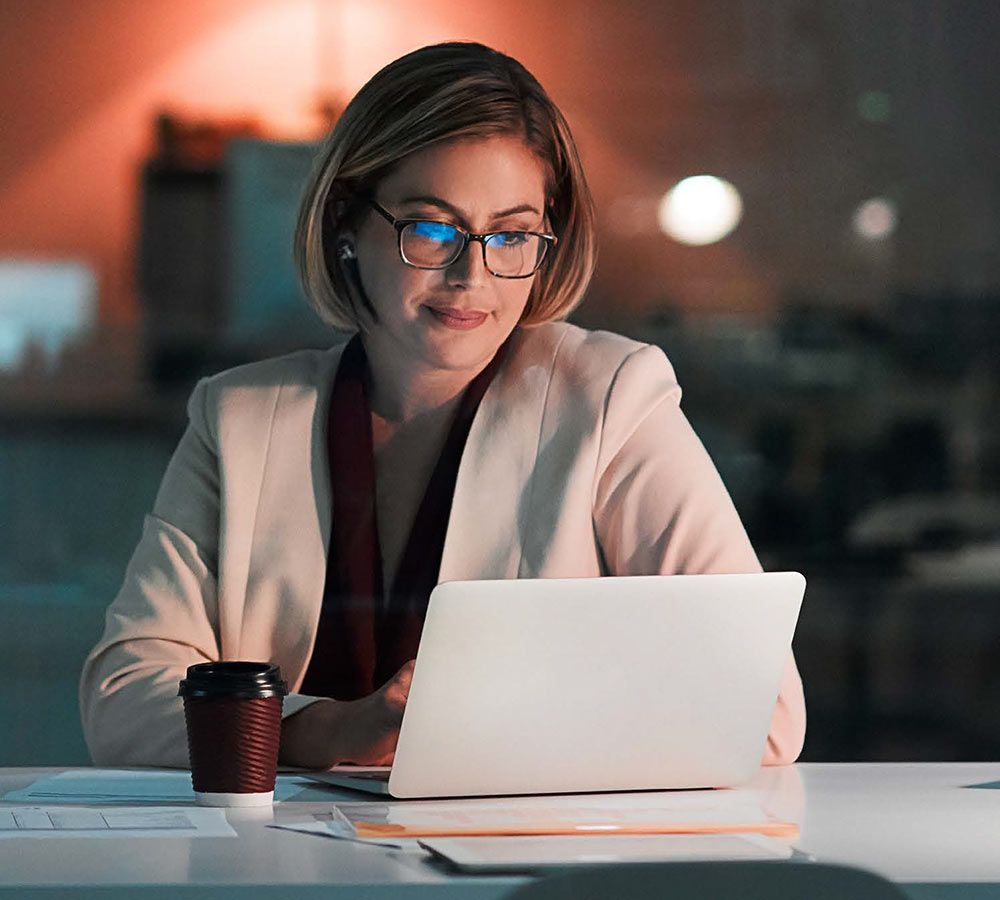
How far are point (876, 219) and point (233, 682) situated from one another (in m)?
3.06

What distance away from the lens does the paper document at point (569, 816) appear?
4.23 ft

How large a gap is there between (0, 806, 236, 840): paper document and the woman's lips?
2.44 feet

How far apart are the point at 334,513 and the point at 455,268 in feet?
1.06

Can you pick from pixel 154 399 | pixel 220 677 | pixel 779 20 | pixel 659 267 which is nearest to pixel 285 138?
pixel 154 399

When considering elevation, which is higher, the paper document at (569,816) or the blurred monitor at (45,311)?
the blurred monitor at (45,311)

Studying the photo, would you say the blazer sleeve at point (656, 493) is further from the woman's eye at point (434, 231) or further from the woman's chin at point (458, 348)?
the woman's eye at point (434, 231)

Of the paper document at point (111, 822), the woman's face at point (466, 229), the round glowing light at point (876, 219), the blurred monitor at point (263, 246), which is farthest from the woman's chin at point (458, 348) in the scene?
the round glowing light at point (876, 219)

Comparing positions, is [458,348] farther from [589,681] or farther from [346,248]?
[589,681]

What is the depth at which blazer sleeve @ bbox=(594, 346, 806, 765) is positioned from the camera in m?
1.90

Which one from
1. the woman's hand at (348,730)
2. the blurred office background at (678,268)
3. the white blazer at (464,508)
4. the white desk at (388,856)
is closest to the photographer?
the white desk at (388,856)

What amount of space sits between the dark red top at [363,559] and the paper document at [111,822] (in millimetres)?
518

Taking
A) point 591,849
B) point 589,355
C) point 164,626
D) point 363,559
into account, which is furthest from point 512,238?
point 591,849

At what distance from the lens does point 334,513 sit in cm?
200

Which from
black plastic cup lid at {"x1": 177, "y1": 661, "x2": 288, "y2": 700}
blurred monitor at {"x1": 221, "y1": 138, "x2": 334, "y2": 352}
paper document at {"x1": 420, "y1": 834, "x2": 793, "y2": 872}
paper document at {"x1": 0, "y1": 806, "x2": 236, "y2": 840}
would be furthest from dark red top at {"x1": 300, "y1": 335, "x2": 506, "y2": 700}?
blurred monitor at {"x1": 221, "y1": 138, "x2": 334, "y2": 352}
